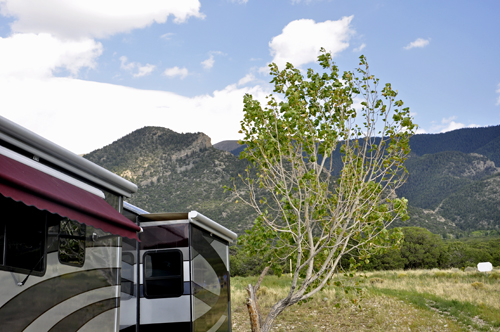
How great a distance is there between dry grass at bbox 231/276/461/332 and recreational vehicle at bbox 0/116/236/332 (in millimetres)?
6069

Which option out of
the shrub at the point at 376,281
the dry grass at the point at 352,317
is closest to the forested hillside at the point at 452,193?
the shrub at the point at 376,281

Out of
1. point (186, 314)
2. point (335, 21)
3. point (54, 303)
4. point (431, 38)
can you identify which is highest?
point (431, 38)

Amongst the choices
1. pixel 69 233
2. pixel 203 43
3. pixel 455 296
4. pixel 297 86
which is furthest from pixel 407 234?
pixel 69 233

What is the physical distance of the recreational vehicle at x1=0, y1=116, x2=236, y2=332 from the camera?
3.36m

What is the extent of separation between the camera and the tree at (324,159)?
695cm

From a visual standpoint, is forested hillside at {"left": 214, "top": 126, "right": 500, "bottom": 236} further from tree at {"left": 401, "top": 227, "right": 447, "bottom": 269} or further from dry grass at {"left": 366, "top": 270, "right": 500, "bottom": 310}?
dry grass at {"left": 366, "top": 270, "right": 500, "bottom": 310}

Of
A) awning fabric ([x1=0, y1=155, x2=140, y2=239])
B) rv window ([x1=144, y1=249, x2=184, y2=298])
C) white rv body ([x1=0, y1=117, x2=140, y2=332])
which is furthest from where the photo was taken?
rv window ([x1=144, y1=249, x2=184, y2=298])

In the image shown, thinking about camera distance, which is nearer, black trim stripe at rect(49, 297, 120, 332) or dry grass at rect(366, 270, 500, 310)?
black trim stripe at rect(49, 297, 120, 332)

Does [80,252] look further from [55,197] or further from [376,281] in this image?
[376,281]

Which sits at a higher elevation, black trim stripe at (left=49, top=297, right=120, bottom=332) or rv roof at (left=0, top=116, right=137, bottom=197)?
rv roof at (left=0, top=116, right=137, bottom=197)

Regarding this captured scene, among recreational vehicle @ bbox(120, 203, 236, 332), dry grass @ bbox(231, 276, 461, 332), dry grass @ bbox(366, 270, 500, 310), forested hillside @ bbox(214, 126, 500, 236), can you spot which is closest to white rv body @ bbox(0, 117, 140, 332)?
recreational vehicle @ bbox(120, 203, 236, 332)

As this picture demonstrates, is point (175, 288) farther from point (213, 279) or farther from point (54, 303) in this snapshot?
point (54, 303)

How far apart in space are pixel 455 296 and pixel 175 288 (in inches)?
532

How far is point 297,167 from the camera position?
7.20 metres
